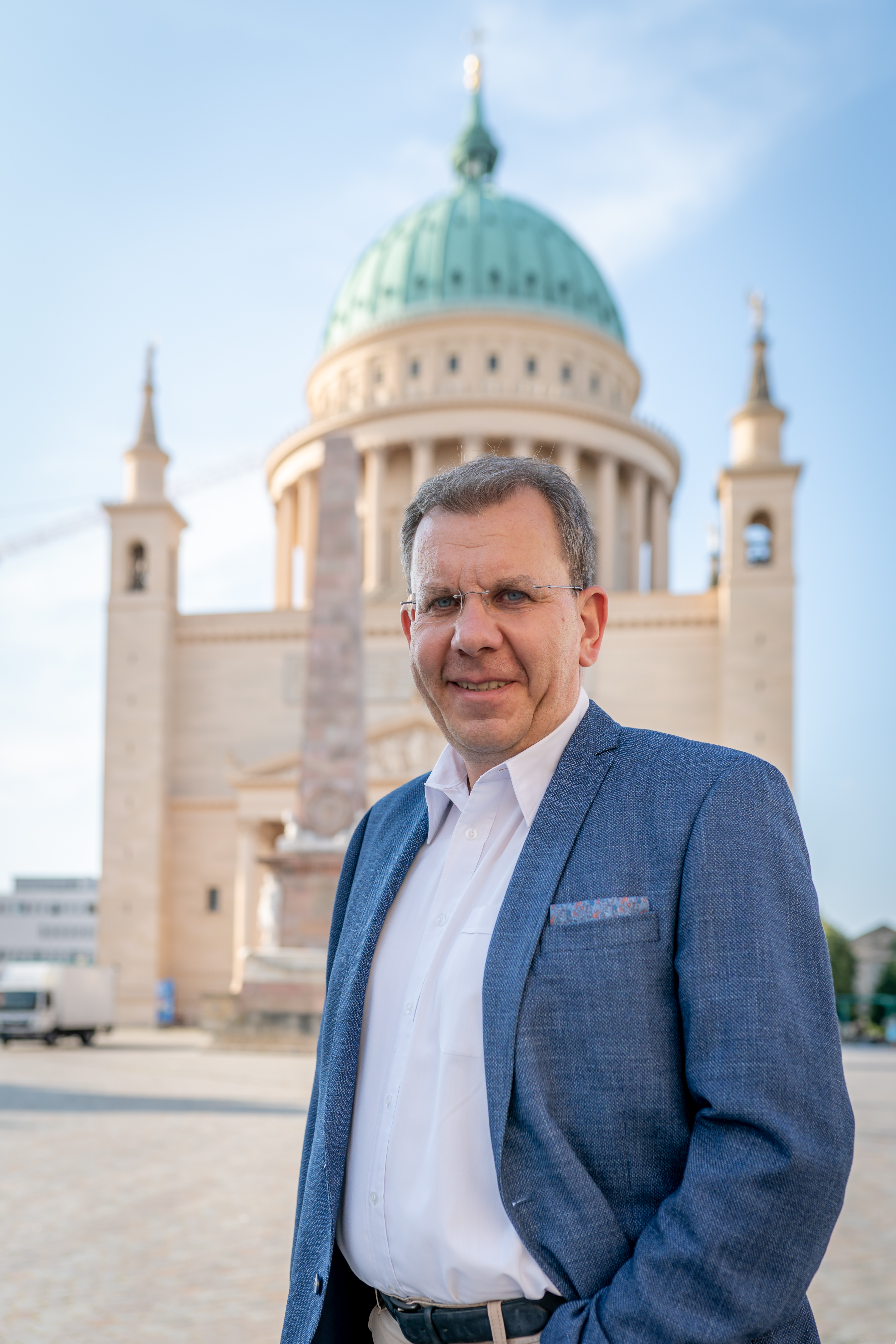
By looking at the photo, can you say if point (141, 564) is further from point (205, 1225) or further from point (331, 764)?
point (205, 1225)

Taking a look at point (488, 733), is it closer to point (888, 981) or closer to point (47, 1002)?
point (47, 1002)

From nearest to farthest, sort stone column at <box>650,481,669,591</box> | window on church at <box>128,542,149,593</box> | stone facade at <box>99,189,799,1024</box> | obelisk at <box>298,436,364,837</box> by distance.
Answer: obelisk at <box>298,436,364,837</box>, stone facade at <box>99,189,799,1024</box>, window on church at <box>128,542,149,593</box>, stone column at <box>650,481,669,591</box>

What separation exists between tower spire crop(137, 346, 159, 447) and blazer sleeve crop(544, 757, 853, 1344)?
5036 cm

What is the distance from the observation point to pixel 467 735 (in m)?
2.59

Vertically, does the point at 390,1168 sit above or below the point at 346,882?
below

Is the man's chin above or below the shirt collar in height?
above

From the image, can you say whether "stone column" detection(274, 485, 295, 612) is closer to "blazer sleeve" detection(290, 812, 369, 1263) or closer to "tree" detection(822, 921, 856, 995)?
"tree" detection(822, 921, 856, 995)

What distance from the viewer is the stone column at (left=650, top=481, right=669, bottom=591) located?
200 feet

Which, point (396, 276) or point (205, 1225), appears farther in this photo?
point (396, 276)

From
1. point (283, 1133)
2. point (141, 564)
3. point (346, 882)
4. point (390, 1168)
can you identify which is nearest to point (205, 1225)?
point (283, 1133)

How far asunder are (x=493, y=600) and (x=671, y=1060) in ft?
3.05

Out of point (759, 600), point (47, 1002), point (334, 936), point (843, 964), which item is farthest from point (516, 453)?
point (334, 936)

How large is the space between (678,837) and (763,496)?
4601 cm

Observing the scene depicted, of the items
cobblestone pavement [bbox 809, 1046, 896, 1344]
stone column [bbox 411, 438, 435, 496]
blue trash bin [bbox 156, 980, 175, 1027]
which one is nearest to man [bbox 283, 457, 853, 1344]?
cobblestone pavement [bbox 809, 1046, 896, 1344]
